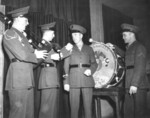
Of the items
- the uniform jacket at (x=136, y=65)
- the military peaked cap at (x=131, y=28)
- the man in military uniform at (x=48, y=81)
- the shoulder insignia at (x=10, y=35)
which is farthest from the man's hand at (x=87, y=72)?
the shoulder insignia at (x=10, y=35)

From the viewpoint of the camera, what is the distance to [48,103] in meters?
3.21

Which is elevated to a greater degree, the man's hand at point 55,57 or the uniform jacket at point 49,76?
the man's hand at point 55,57

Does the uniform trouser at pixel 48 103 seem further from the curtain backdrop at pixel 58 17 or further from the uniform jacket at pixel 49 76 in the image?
the curtain backdrop at pixel 58 17

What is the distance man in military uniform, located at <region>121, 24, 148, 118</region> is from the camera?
10.1 feet

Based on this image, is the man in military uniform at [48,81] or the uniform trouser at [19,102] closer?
the uniform trouser at [19,102]

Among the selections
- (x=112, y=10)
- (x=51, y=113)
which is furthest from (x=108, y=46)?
(x=112, y=10)

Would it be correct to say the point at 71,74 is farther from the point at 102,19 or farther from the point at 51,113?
the point at 102,19

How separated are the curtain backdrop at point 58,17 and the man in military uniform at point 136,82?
4.69ft

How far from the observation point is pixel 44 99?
3211 mm

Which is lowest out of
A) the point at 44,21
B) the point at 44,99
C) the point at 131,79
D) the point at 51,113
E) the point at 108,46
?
the point at 51,113

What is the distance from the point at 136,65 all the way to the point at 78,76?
96 centimetres

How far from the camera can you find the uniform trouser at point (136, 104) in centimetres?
311

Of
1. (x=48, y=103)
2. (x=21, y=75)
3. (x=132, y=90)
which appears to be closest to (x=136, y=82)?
(x=132, y=90)

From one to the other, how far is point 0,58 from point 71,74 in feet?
3.90
